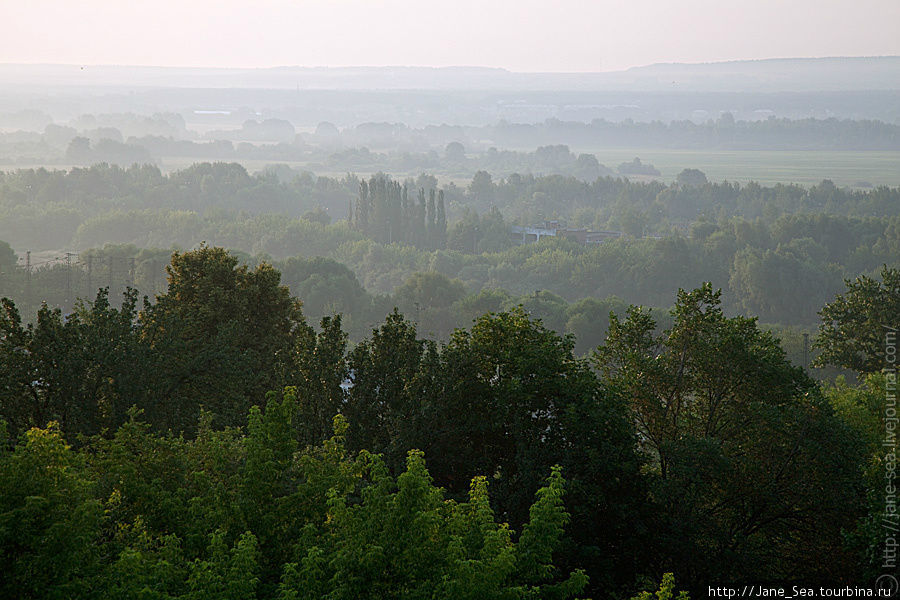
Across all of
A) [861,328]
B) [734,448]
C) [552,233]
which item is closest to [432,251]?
[552,233]

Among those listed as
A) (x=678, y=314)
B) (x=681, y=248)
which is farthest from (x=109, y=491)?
(x=681, y=248)

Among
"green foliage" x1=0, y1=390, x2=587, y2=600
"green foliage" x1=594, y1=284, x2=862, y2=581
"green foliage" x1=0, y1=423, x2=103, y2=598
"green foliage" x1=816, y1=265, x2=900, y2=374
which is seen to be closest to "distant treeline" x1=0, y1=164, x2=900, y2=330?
"green foliage" x1=816, y1=265, x2=900, y2=374

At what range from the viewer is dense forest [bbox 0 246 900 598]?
12875mm

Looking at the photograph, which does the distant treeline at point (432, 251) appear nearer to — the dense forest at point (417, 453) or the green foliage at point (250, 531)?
the dense forest at point (417, 453)

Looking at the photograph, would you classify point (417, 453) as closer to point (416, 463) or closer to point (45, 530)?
point (416, 463)

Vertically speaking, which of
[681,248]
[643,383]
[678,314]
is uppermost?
[678,314]

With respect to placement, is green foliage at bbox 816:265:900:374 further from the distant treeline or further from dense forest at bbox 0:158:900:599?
the distant treeline

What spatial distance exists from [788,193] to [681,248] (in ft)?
285

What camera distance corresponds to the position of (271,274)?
3181cm

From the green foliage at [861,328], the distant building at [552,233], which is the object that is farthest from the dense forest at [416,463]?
the distant building at [552,233]

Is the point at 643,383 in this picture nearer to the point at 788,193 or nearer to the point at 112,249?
the point at 112,249

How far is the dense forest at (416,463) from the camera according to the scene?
12875 millimetres

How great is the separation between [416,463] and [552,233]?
14741 cm

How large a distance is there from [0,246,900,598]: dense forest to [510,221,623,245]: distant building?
416 feet
